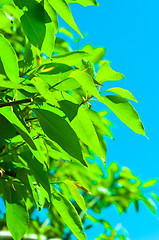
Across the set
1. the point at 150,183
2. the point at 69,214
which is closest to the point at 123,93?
the point at 69,214

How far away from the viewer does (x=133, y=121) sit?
0.63m

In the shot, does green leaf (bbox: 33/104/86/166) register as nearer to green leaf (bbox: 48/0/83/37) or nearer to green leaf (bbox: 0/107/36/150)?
green leaf (bbox: 0/107/36/150)

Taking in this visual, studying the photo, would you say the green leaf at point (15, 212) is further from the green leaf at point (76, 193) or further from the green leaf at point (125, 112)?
the green leaf at point (125, 112)

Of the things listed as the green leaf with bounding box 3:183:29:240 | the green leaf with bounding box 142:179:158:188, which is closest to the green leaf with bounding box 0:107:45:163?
the green leaf with bounding box 3:183:29:240

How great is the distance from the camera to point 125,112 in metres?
0.64

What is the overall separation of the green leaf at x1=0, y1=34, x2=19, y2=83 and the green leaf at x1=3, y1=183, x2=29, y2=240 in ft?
0.96

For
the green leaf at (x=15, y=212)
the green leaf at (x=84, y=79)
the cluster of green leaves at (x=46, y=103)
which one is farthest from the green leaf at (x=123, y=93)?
the green leaf at (x=15, y=212)

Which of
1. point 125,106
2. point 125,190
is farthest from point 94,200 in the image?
point 125,106

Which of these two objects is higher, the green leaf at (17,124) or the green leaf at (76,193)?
the green leaf at (17,124)

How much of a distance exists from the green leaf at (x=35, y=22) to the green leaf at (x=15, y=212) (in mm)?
354

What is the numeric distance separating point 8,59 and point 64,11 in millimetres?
139

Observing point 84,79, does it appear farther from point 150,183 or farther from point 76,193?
point 150,183

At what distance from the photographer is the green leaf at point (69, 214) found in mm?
707

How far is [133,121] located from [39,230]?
1.66 metres
